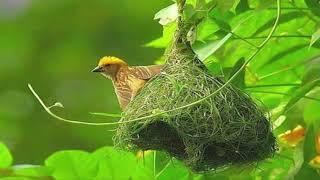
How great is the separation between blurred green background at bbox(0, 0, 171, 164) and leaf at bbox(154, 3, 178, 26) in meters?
1.66

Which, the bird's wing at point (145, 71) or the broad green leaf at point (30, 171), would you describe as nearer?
the broad green leaf at point (30, 171)

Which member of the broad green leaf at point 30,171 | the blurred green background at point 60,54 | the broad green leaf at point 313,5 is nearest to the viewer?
the broad green leaf at point 30,171

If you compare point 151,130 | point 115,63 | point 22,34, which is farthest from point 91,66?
point 151,130

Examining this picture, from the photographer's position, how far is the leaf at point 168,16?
2.31 meters

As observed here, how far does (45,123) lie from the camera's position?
13.6 ft

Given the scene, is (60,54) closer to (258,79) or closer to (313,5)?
(258,79)

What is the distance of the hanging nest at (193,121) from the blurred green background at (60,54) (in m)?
1.66

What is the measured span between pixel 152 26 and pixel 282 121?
169 centimetres

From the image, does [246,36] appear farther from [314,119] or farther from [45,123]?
[45,123]

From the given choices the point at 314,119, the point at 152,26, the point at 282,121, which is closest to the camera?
the point at 314,119

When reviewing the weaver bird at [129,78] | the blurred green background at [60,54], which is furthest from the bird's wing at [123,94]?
the blurred green background at [60,54]

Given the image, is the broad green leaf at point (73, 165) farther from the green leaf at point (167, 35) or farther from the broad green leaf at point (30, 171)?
the green leaf at point (167, 35)

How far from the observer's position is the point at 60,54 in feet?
14.2

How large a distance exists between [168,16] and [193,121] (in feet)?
0.87
